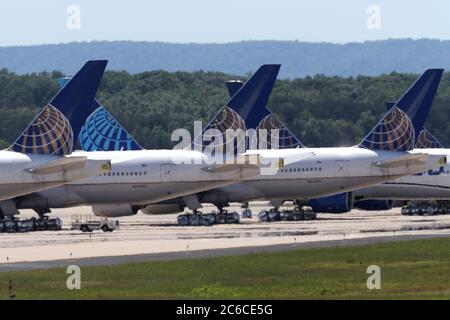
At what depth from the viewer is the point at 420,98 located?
13350 centimetres

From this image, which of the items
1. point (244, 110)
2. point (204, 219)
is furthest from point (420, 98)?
point (204, 219)

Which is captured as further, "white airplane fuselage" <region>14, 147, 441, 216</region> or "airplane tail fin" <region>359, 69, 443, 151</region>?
"airplane tail fin" <region>359, 69, 443, 151</region>

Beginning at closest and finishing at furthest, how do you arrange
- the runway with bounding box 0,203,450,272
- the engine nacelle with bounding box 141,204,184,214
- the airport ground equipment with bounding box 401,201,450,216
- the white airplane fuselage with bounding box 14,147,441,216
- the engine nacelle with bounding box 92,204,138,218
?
the runway with bounding box 0,203,450,272 → the white airplane fuselage with bounding box 14,147,441,216 → the engine nacelle with bounding box 92,204,138,218 → the engine nacelle with bounding box 141,204,184,214 → the airport ground equipment with bounding box 401,201,450,216

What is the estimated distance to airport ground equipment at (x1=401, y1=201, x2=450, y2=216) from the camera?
143 meters

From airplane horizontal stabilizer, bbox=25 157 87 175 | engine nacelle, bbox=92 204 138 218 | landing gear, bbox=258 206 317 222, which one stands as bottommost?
landing gear, bbox=258 206 317 222

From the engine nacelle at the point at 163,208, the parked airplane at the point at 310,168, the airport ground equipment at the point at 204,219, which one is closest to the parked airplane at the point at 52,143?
the airport ground equipment at the point at 204,219

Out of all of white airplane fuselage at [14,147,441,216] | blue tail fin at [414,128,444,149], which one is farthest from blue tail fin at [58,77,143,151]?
blue tail fin at [414,128,444,149]

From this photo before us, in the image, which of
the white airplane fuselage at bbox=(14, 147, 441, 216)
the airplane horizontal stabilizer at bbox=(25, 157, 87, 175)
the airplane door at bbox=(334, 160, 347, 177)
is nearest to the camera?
the airplane horizontal stabilizer at bbox=(25, 157, 87, 175)

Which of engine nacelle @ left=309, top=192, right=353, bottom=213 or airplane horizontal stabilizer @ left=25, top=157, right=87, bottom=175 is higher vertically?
airplane horizontal stabilizer @ left=25, top=157, right=87, bottom=175

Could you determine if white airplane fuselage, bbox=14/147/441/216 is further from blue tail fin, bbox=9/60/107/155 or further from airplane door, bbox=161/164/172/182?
blue tail fin, bbox=9/60/107/155

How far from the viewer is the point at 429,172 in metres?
139

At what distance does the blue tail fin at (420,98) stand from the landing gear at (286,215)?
40.3ft

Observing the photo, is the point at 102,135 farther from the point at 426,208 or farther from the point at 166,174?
the point at 426,208

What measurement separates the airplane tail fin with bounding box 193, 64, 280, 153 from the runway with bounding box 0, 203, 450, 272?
7.54 meters
